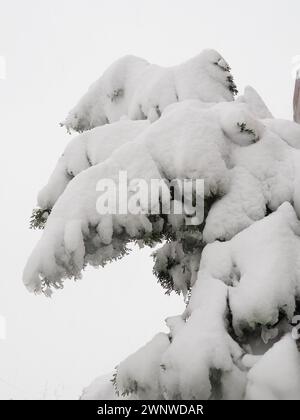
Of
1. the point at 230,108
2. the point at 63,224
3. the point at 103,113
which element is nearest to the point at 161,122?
the point at 230,108

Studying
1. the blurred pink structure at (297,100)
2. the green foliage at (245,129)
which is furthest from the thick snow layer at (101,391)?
the blurred pink structure at (297,100)

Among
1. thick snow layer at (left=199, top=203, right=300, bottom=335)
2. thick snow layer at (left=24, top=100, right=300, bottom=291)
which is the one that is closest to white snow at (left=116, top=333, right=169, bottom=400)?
thick snow layer at (left=199, top=203, right=300, bottom=335)

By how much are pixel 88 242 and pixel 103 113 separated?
10.4 feet

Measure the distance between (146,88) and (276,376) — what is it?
14.7 feet

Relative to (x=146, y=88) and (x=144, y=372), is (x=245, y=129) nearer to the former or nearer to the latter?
(x=146, y=88)

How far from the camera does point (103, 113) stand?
7.18 m

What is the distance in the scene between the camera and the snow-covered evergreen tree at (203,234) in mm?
3387

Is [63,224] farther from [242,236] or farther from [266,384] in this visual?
[266,384]

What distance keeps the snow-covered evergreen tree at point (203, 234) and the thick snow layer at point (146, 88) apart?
0.02 meters

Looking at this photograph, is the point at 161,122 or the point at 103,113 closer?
the point at 161,122

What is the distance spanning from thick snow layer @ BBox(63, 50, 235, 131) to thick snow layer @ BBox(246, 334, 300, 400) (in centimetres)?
376

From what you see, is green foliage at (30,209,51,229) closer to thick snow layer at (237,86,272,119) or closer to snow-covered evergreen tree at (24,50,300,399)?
snow-covered evergreen tree at (24,50,300,399)

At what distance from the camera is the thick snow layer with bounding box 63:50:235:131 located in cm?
642

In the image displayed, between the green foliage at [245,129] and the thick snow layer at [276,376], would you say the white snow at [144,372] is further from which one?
the green foliage at [245,129]
